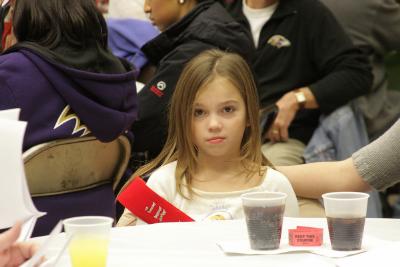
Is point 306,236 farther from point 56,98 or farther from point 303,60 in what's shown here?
point 303,60

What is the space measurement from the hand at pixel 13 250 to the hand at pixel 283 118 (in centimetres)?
237

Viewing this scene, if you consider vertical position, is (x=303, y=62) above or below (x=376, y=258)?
below

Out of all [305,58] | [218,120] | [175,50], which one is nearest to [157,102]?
[175,50]

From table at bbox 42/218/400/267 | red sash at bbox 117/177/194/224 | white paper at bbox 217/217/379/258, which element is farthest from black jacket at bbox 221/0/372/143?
white paper at bbox 217/217/379/258

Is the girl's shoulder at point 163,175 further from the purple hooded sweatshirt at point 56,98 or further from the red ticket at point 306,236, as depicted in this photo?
the red ticket at point 306,236

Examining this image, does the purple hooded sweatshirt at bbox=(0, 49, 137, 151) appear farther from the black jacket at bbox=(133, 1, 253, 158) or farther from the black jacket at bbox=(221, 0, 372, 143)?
the black jacket at bbox=(221, 0, 372, 143)

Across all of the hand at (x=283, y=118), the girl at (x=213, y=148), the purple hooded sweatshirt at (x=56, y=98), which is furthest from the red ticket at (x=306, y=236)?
the hand at (x=283, y=118)

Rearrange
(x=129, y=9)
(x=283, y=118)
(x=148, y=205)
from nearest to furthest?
(x=148, y=205) < (x=283, y=118) < (x=129, y=9)

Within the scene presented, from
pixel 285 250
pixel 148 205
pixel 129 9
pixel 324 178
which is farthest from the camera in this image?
pixel 129 9

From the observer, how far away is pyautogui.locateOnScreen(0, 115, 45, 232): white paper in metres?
1.47

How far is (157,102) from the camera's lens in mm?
3414

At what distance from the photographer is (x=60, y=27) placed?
2799 millimetres

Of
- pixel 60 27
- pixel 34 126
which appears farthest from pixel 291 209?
pixel 60 27

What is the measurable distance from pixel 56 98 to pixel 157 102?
30.6 inches
